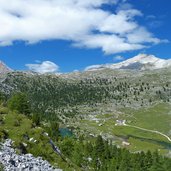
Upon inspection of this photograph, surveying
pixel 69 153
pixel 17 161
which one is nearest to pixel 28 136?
pixel 17 161

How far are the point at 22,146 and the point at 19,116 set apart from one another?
11.0 metres

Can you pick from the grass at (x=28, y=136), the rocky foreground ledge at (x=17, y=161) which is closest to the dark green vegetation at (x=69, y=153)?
the grass at (x=28, y=136)

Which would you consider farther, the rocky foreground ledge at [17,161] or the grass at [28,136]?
the grass at [28,136]

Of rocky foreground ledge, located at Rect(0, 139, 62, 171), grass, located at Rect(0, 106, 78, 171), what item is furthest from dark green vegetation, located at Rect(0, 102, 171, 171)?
rocky foreground ledge, located at Rect(0, 139, 62, 171)

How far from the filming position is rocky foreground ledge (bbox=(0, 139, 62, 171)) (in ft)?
123

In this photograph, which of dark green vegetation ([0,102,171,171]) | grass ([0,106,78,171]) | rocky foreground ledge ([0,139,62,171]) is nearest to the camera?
rocky foreground ledge ([0,139,62,171])

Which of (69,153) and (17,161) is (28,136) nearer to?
(17,161)

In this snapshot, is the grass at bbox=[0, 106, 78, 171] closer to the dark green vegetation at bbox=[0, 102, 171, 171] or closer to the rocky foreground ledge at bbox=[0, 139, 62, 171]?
the dark green vegetation at bbox=[0, 102, 171, 171]

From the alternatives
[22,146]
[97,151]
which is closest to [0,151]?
[22,146]

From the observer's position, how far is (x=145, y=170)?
5418 inches

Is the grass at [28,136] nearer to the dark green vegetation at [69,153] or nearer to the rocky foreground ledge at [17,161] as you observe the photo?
the dark green vegetation at [69,153]

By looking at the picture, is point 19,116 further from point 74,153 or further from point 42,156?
point 74,153

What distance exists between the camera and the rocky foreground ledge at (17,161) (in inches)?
1471

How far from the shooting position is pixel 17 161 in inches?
1532
